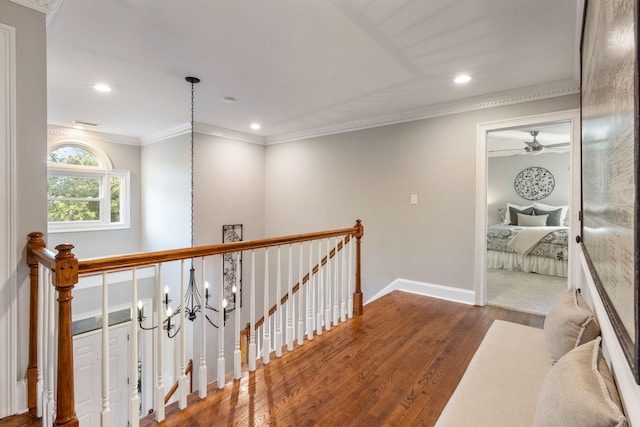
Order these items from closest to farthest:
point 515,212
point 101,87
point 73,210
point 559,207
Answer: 1. point 101,87
2. point 73,210
3. point 559,207
4. point 515,212

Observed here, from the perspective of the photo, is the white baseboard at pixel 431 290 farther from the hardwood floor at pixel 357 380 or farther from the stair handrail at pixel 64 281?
the stair handrail at pixel 64 281

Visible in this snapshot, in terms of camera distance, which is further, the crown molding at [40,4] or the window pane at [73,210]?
the window pane at [73,210]

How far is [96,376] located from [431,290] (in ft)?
15.2

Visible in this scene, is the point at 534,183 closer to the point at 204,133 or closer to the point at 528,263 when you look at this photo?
the point at 528,263

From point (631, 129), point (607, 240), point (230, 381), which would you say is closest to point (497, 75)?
point (607, 240)

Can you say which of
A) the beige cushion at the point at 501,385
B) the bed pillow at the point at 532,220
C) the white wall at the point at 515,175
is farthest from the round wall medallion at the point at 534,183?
the beige cushion at the point at 501,385

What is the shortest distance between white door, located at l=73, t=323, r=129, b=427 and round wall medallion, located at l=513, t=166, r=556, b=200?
8.32 metres

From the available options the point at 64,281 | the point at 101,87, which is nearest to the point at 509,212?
the point at 101,87

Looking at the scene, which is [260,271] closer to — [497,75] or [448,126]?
[448,126]

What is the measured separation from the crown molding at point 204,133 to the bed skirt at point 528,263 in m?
4.72

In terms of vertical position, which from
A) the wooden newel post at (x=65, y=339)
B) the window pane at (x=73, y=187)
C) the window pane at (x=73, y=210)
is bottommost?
the wooden newel post at (x=65, y=339)

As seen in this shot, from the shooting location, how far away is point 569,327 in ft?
4.25

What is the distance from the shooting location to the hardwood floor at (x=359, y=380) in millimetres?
1681

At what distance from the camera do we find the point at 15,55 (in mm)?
1722
